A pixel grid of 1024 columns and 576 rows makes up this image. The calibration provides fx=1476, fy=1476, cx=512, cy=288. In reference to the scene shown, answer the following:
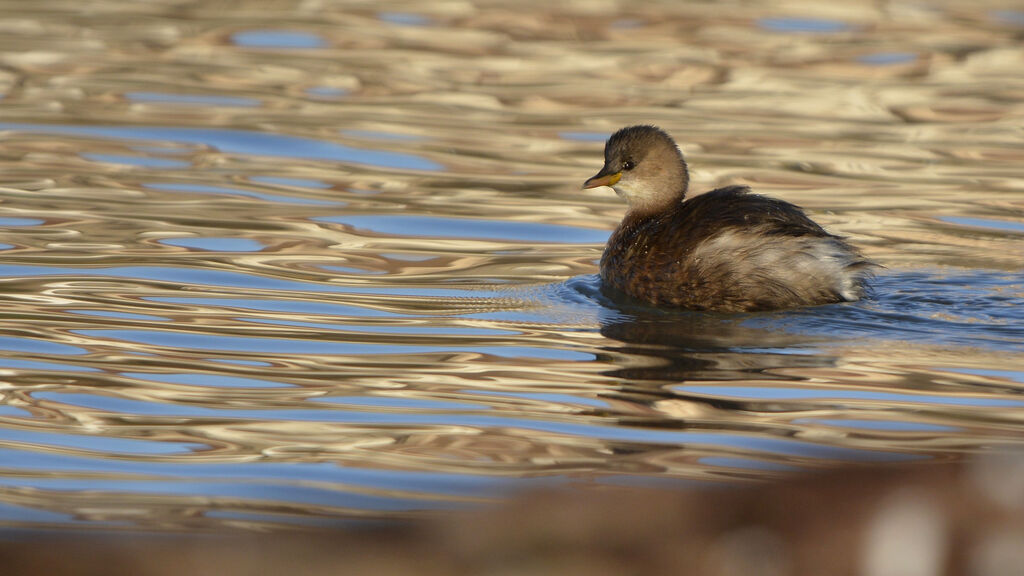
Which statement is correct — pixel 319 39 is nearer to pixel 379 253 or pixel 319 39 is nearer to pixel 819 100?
pixel 819 100

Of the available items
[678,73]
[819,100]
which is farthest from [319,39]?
[819,100]

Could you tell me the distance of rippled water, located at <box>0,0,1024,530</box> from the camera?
153 inches

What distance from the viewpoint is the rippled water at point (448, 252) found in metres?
3.90

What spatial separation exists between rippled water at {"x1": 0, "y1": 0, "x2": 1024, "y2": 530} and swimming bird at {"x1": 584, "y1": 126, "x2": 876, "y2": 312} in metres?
0.19

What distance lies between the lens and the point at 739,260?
6258 mm

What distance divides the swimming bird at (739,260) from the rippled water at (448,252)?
0.19 m

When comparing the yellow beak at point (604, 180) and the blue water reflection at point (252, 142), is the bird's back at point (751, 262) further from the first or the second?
the blue water reflection at point (252, 142)

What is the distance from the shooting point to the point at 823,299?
20.6 feet

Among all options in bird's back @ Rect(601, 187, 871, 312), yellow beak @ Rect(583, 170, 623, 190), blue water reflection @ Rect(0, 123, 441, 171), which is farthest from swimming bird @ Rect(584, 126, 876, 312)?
blue water reflection @ Rect(0, 123, 441, 171)

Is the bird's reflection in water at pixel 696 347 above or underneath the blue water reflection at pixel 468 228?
underneath

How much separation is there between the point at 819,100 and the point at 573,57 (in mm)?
2752

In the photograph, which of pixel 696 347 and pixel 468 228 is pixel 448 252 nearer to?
pixel 468 228

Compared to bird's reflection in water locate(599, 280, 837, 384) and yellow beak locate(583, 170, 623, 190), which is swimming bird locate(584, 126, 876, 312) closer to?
bird's reflection in water locate(599, 280, 837, 384)

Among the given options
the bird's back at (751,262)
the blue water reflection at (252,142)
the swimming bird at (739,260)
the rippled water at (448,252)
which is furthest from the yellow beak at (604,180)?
the blue water reflection at (252,142)
